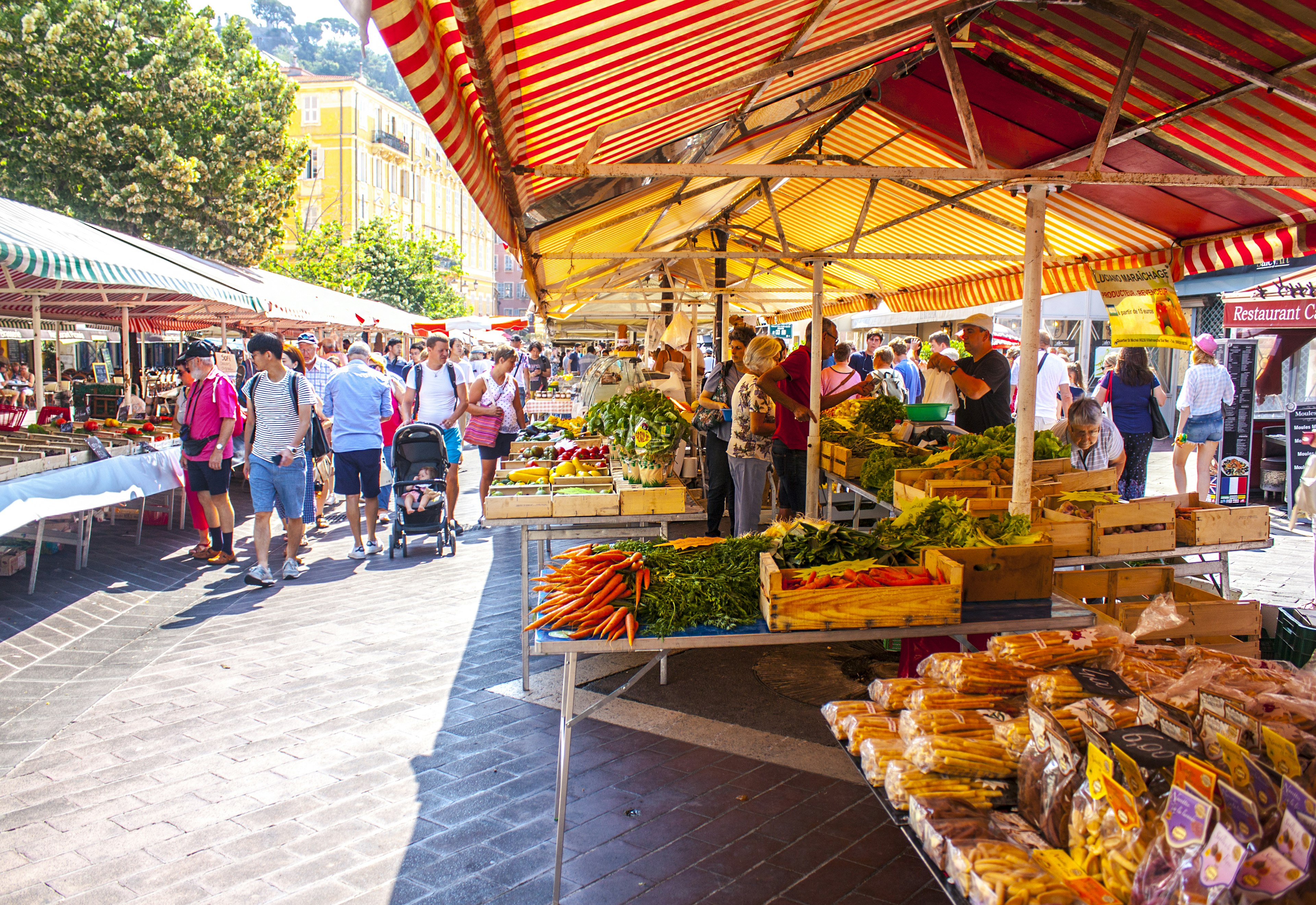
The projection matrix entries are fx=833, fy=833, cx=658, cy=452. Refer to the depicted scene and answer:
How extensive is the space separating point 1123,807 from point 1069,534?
2803 millimetres

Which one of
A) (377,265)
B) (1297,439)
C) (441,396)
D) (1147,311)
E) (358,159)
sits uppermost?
(358,159)

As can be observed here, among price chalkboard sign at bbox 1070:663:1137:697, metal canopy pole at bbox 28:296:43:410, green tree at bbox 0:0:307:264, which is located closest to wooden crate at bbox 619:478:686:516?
price chalkboard sign at bbox 1070:663:1137:697

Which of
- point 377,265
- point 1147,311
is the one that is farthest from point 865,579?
point 377,265

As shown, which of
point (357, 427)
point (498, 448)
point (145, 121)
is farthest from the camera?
point (145, 121)

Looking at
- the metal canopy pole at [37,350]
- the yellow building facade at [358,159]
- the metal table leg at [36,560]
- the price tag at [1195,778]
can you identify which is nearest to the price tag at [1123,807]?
the price tag at [1195,778]

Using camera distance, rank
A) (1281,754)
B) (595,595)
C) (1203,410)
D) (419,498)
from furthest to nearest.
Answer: (1203,410), (419,498), (595,595), (1281,754)

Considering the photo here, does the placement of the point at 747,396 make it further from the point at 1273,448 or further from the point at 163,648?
the point at 1273,448

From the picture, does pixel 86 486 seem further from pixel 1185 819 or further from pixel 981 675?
pixel 1185 819

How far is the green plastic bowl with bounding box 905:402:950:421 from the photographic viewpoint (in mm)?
7242

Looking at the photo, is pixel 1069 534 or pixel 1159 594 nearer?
pixel 1069 534

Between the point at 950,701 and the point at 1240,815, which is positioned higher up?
the point at 1240,815

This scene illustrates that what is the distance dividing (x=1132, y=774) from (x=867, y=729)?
959 mm

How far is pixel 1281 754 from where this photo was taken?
1.95 m

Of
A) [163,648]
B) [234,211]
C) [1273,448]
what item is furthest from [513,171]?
[234,211]
